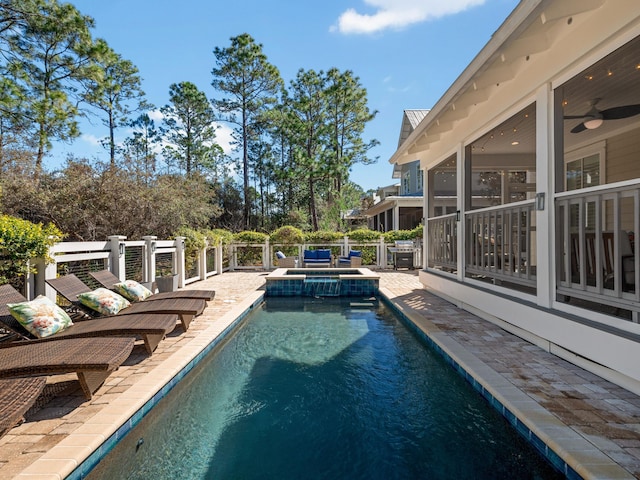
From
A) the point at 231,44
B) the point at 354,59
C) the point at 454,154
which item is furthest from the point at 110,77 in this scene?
the point at 454,154

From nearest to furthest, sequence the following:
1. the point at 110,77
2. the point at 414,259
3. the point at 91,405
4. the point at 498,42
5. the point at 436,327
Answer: the point at 91,405
the point at 498,42
the point at 436,327
the point at 414,259
the point at 110,77

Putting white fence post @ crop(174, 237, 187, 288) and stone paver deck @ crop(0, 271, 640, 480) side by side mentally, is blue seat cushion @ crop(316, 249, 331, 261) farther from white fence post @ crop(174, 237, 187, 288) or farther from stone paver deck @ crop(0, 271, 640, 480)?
stone paver deck @ crop(0, 271, 640, 480)

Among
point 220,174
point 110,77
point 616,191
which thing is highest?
point 110,77

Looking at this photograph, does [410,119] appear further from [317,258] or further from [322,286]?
[322,286]

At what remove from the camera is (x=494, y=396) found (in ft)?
9.63

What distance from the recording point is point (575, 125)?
20.6ft

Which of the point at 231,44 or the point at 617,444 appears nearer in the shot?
the point at 617,444

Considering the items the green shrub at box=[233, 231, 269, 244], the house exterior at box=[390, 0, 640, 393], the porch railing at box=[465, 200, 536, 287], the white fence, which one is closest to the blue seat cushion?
the white fence

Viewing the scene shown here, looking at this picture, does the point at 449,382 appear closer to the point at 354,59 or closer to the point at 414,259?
the point at 414,259

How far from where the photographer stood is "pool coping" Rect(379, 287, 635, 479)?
199 cm

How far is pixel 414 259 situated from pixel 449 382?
10326mm

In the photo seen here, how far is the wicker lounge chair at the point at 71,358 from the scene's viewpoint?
103 inches

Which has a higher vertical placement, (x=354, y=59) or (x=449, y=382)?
(x=354, y=59)

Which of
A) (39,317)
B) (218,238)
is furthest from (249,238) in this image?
(39,317)
